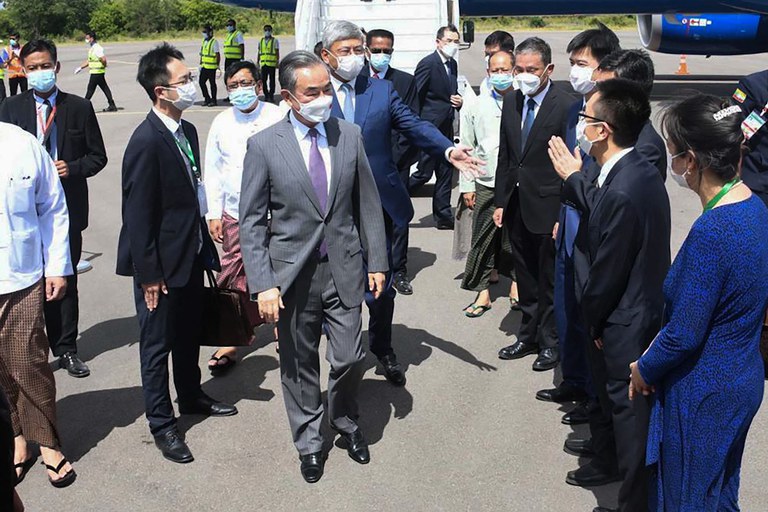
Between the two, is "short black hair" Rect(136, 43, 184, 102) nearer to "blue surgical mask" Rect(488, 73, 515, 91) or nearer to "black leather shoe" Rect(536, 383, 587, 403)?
"blue surgical mask" Rect(488, 73, 515, 91)

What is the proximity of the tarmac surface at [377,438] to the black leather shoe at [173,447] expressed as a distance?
5cm

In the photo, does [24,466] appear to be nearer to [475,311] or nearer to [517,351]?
[517,351]

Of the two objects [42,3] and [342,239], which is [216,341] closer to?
[342,239]

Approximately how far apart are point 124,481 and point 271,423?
92cm

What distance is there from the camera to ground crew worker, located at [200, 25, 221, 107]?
18312mm

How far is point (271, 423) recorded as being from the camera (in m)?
4.71

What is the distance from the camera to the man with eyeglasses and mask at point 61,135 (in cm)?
524

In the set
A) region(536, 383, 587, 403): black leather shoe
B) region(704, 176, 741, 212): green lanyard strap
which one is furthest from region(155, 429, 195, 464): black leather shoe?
region(704, 176, 741, 212): green lanyard strap

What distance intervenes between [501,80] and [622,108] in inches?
101

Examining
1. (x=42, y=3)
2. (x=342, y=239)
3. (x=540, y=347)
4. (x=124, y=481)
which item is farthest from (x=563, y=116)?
(x=42, y=3)

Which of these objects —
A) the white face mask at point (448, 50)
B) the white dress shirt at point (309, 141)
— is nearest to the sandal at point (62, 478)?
the white dress shirt at point (309, 141)

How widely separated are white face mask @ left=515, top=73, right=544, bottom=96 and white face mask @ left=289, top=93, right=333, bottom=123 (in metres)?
1.86

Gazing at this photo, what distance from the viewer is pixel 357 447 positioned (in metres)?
4.29

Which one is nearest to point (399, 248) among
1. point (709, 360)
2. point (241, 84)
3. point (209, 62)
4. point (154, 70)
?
point (241, 84)
